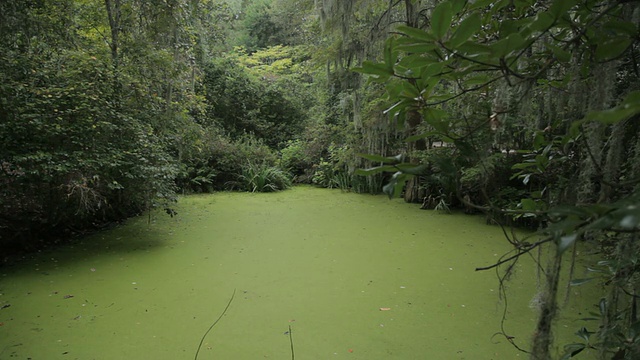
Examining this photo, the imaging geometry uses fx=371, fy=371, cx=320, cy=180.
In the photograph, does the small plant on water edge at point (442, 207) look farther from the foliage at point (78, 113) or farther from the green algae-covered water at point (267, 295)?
the foliage at point (78, 113)

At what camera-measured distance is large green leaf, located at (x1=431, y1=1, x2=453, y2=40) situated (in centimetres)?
51

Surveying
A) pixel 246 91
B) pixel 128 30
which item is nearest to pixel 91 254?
pixel 128 30

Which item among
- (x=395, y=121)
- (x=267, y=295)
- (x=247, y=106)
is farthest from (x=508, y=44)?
(x=247, y=106)

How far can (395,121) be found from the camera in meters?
2.66

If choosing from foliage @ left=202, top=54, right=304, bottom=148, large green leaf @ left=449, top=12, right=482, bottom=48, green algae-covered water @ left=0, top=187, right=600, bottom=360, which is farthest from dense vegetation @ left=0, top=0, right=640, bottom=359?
foliage @ left=202, top=54, right=304, bottom=148

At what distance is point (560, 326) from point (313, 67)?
Result: 4.21m

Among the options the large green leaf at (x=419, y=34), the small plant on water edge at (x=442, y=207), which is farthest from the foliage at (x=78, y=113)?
the small plant on water edge at (x=442, y=207)

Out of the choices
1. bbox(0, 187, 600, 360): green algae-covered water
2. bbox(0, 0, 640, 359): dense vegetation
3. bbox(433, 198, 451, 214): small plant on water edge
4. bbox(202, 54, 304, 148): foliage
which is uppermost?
bbox(202, 54, 304, 148): foliage

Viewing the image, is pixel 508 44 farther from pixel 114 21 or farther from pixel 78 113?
pixel 114 21

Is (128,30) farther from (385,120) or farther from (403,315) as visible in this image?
(403,315)

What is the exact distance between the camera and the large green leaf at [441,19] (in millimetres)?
509

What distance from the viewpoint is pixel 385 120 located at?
14.8 ft

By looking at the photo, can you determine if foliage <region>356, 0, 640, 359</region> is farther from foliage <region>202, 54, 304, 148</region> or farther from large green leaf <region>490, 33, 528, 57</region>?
foliage <region>202, 54, 304, 148</region>

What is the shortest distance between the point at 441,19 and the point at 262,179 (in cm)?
570
